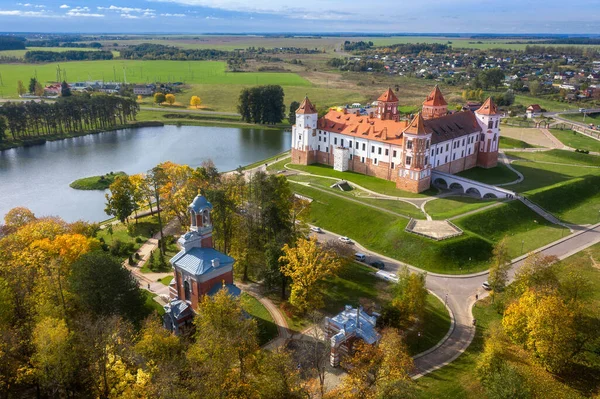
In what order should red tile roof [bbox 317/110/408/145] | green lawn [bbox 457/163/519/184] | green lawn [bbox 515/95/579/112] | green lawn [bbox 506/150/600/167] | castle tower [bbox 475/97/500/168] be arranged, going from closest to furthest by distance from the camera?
red tile roof [bbox 317/110/408/145] → green lawn [bbox 457/163/519/184] → castle tower [bbox 475/97/500/168] → green lawn [bbox 506/150/600/167] → green lawn [bbox 515/95/579/112]

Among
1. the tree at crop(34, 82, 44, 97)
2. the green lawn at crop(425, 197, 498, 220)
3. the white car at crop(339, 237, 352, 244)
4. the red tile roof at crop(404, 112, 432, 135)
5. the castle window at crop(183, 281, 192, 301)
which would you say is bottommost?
the white car at crop(339, 237, 352, 244)

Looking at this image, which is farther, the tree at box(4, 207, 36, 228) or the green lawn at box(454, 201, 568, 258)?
the green lawn at box(454, 201, 568, 258)

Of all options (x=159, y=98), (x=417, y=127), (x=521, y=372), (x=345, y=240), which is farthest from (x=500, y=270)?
(x=159, y=98)

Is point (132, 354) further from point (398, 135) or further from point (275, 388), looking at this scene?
point (398, 135)

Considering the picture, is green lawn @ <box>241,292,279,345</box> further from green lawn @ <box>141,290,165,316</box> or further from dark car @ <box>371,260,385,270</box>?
dark car @ <box>371,260,385,270</box>

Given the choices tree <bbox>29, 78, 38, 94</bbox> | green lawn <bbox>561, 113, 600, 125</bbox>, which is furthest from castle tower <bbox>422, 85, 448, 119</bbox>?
tree <bbox>29, 78, 38, 94</bbox>

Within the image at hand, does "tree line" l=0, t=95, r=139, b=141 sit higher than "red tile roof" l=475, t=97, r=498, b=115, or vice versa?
"red tile roof" l=475, t=97, r=498, b=115

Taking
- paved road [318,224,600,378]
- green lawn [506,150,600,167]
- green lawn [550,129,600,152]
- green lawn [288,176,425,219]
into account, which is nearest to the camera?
paved road [318,224,600,378]
